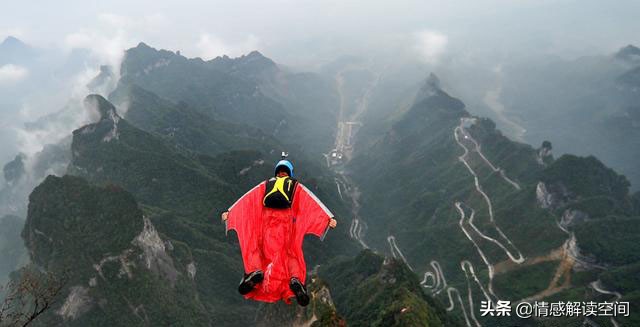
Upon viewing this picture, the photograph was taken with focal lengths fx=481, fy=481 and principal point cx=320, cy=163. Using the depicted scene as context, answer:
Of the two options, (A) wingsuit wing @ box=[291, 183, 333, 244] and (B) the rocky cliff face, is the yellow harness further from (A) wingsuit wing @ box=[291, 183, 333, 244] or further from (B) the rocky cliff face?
(B) the rocky cliff face

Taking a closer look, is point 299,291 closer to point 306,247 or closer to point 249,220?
point 249,220

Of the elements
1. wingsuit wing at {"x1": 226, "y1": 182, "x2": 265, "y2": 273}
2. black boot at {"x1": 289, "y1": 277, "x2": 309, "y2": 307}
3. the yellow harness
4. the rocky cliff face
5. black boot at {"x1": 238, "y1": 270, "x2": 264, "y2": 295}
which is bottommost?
the rocky cliff face

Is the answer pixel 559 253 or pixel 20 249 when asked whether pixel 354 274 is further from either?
pixel 20 249

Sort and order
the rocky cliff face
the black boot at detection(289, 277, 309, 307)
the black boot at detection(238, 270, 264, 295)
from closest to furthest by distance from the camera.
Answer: the black boot at detection(289, 277, 309, 307) → the black boot at detection(238, 270, 264, 295) → the rocky cliff face

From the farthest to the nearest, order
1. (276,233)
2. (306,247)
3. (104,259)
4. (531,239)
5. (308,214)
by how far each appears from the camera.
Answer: (306,247) → (531,239) → (104,259) → (308,214) → (276,233)

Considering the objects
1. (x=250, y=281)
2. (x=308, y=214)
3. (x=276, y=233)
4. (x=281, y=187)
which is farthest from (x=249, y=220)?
(x=250, y=281)

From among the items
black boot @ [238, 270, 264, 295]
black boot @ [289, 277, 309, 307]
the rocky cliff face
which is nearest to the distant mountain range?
the rocky cliff face

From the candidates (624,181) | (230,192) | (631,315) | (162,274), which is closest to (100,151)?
(230,192)
